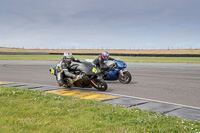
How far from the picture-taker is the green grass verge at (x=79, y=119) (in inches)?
175

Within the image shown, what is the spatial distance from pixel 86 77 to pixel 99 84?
0.67 metres

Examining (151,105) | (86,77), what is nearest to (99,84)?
(86,77)

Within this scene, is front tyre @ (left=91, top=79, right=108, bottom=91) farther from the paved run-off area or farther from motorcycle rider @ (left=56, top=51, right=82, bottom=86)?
motorcycle rider @ (left=56, top=51, right=82, bottom=86)

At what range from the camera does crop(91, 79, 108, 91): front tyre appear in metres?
8.85

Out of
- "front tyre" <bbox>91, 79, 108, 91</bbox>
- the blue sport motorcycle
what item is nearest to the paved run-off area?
"front tyre" <bbox>91, 79, 108, 91</bbox>

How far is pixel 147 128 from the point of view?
453 centimetres

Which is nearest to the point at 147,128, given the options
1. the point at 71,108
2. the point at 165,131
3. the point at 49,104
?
the point at 165,131

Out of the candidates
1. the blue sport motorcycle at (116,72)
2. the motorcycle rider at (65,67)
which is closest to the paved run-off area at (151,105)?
the motorcycle rider at (65,67)

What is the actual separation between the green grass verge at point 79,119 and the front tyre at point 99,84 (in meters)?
2.31

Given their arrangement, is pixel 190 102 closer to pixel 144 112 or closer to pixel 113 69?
pixel 144 112

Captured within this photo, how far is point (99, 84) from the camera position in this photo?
29.3ft

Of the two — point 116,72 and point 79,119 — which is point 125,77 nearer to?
point 116,72

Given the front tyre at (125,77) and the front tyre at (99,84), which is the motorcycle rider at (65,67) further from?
the front tyre at (125,77)

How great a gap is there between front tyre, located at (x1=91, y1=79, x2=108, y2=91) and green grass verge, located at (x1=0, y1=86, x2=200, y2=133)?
231 cm
